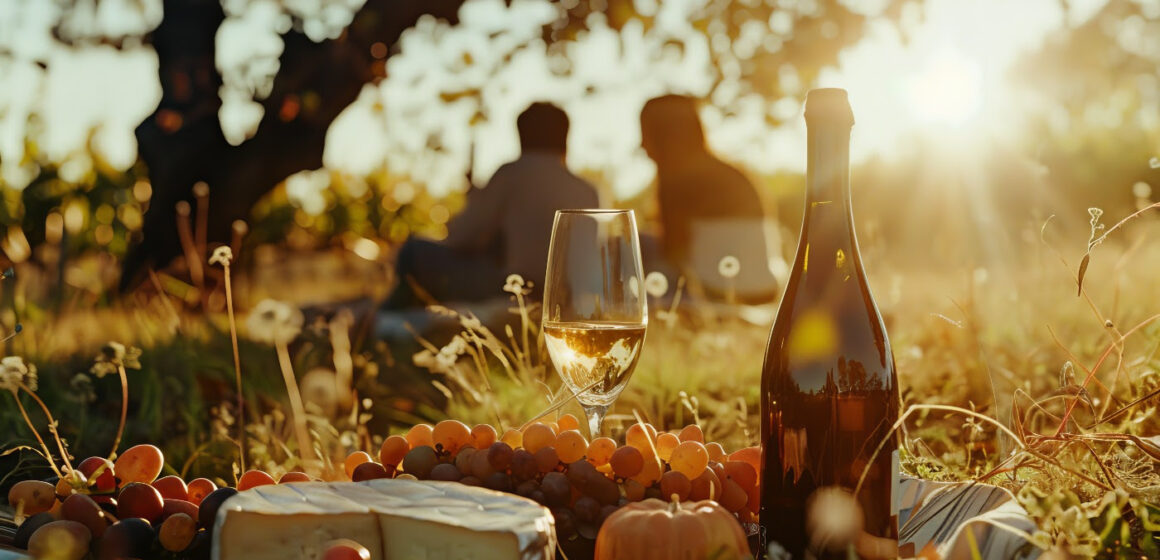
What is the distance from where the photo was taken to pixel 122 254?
8.16 m

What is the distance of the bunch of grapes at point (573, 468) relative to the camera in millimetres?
1762

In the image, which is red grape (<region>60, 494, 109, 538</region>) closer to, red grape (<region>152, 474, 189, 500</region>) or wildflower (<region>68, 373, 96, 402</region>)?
red grape (<region>152, 474, 189, 500</region>)

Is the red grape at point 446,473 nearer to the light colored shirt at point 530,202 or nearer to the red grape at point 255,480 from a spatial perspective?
the red grape at point 255,480

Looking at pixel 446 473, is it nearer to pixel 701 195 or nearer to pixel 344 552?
pixel 344 552

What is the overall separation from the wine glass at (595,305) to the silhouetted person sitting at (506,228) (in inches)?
160

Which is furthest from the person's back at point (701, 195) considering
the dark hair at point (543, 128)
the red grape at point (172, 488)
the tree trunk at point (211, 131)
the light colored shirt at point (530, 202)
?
the red grape at point (172, 488)

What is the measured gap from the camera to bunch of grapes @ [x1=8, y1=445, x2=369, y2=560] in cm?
155

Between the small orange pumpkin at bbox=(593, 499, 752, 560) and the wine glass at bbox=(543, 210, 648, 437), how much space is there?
1.71 ft

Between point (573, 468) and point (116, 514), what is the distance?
0.80 metres

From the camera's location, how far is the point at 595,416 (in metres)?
2.12

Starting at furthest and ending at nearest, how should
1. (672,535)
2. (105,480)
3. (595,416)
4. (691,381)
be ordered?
(691,381), (595,416), (105,480), (672,535)

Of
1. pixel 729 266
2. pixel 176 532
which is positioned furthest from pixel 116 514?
pixel 729 266

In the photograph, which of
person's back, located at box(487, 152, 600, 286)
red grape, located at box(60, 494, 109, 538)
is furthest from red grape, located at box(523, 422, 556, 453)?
person's back, located at box(487, 152, 600, 286)

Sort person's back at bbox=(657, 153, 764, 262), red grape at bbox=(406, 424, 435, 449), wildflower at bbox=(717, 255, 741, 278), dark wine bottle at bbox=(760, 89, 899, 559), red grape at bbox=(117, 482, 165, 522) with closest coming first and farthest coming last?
red grape at bbox=(117, 482, 165, 522)
dark wine bottle at bbox=(760, 89, 899, 559)
red grape at bbox=(406, 424, 435, 449)
wildflower at bbox=(717, 255, 741, 278)
person's back at bbox=(657, 153, 764, 262)
